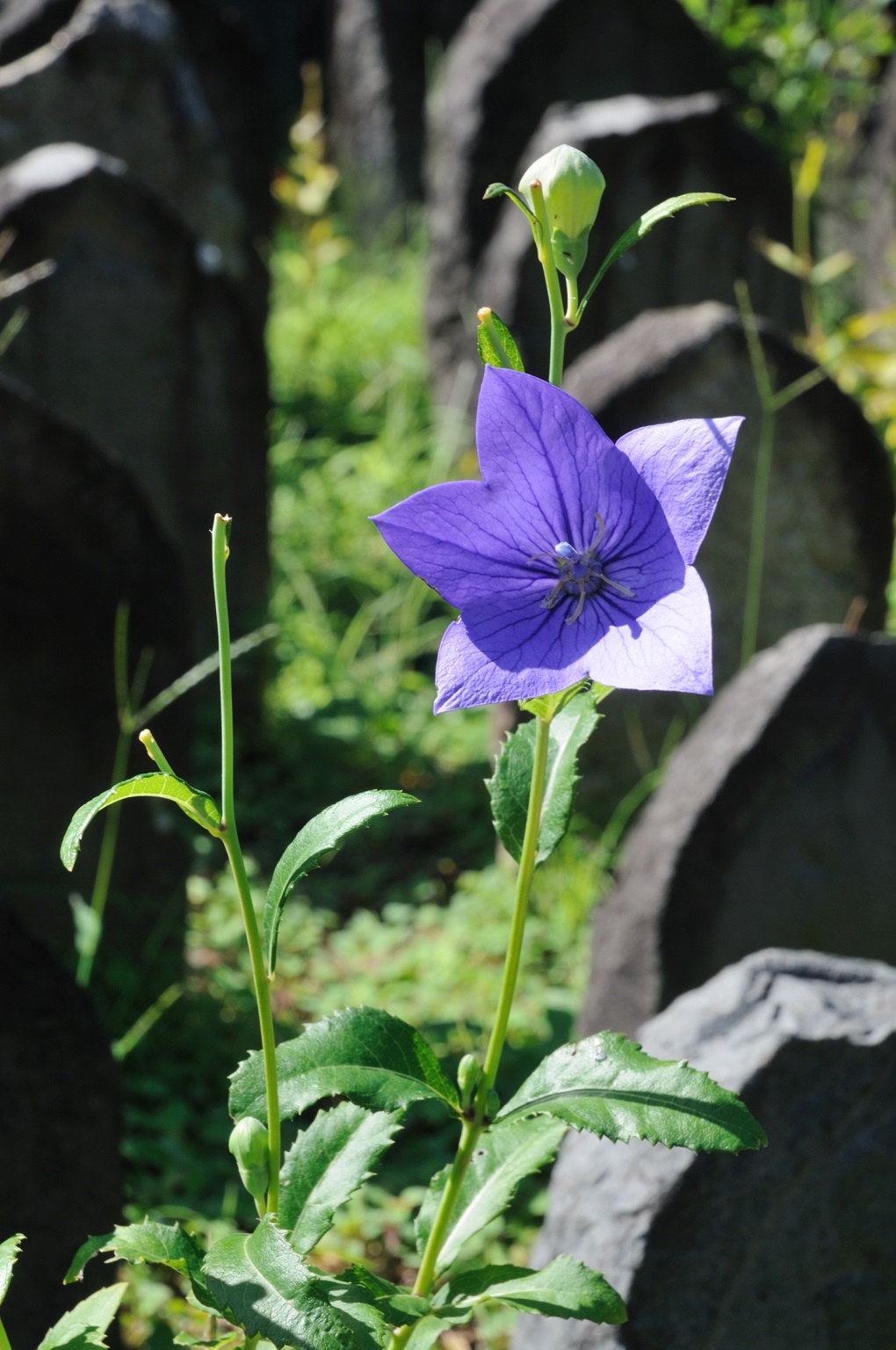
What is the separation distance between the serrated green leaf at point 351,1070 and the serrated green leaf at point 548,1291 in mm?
148

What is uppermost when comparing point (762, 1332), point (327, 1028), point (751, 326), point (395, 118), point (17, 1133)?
point (395, 118)

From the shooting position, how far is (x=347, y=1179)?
3.08 ft

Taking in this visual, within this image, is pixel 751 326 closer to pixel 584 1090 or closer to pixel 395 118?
pixel 584 1090

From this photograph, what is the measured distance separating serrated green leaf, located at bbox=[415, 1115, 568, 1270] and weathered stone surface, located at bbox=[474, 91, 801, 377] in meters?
2.60

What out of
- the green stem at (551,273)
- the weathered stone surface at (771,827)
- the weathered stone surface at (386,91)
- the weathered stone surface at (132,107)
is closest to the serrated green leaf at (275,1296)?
the green stem at (551,273)

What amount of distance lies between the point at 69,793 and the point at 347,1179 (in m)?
1.45

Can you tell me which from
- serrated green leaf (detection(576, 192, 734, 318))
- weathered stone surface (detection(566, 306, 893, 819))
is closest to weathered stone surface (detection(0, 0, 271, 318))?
weathered stone surface (detection(566, 306, 893, 819))

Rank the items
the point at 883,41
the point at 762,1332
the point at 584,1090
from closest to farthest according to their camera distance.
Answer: the point at 584,1090
the point at 762,1332
the point at 883,41

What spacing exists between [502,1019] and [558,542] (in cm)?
31

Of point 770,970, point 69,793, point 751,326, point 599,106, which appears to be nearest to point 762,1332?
point 770,970

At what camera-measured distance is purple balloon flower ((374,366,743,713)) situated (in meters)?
0.72

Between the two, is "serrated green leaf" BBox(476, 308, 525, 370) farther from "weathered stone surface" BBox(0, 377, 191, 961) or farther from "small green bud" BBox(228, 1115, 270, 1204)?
"weathered stone surface" BBox(0, 377, 191, 961)

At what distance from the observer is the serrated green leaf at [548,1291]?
909 millimetres

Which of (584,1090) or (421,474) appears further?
(421,474)
